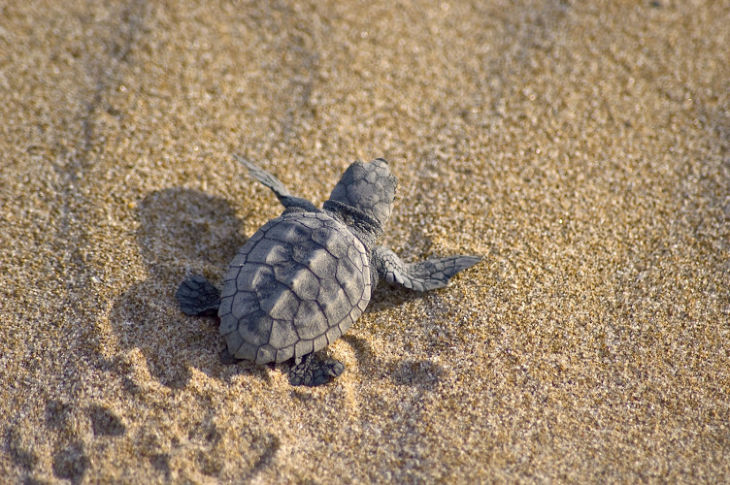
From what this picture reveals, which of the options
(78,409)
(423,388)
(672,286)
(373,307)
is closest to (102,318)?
(78,409)

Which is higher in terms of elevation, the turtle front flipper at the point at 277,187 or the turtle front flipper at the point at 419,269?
the turtle front flipper at the point at 277,187

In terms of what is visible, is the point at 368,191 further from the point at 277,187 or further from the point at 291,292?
the point at 291,292

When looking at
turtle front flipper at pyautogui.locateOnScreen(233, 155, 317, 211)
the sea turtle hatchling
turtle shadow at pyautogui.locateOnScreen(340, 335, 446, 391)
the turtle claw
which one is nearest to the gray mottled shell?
the sea turtle hatchling

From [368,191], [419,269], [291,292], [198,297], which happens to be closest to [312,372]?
[291,292]

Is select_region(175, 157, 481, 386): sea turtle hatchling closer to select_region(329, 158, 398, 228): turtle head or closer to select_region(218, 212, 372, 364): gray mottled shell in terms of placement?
select_region(218, 212, 372, 364): gray mottled shell

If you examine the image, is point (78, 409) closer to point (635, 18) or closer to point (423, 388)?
point (423, 388)

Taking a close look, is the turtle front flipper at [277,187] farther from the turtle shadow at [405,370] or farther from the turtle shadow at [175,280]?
the turtle shadow at [405,370]

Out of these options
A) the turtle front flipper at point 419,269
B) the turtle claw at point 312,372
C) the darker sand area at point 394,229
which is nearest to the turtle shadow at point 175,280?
the darker sand area at point 394,229
